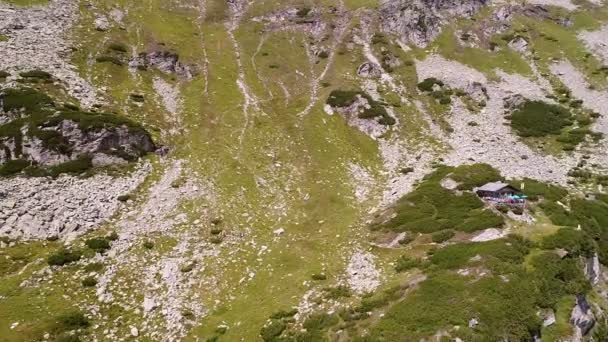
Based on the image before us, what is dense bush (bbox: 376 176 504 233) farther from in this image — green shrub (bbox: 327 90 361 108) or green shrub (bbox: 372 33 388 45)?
green shrub (bbox: 372 33 388 45)

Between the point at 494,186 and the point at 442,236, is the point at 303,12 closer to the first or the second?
the point at 494,186

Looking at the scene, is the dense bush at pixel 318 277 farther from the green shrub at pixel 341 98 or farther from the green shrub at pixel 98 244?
the green shrub at pixel 341 98

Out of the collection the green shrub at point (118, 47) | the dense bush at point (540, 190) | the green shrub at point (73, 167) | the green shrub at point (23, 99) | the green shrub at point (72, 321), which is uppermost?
the green shrub at point (118, 47)

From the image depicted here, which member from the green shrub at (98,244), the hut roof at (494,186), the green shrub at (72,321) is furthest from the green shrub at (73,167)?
the hut roof at (494,186)

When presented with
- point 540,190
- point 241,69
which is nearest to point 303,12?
point 241,69

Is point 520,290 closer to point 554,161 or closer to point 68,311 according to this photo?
point 68,311

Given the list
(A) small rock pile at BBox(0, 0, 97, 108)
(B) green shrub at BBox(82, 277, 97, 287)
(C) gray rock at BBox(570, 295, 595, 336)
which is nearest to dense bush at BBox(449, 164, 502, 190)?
(C) gray rock at BBox(570, 295, 595, 336)
